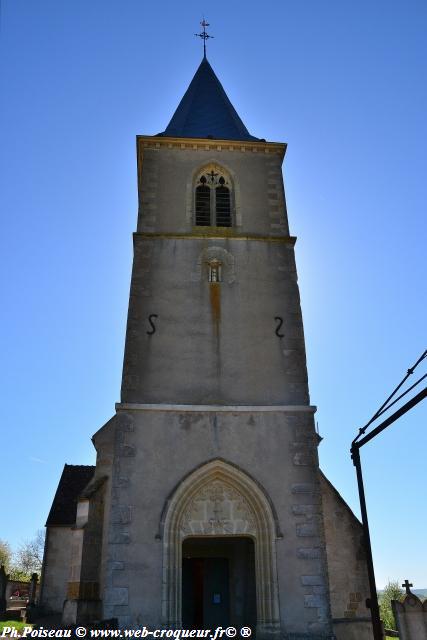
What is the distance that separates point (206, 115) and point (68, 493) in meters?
16.0

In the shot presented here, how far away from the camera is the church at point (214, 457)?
9148 millimetres

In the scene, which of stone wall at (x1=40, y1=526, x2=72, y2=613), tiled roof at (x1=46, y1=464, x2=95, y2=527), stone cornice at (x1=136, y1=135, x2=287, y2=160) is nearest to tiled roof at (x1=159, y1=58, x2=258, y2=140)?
stone cornice at (x1=136, y1=135, x2=287, y2=160)

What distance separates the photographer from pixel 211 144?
571 inches

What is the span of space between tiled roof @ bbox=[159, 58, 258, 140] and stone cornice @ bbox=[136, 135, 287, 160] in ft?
1.23

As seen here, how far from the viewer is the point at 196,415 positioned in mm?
10406

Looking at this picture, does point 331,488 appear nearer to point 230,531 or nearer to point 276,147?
point 230,531

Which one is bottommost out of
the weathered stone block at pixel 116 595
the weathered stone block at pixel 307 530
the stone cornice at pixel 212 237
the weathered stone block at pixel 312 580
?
the weathered stone block at pixel 116 595

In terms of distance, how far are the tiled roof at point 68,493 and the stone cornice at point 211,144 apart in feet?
40.8

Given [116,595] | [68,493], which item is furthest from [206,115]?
[68,493]

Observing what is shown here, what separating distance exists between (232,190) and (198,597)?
9927mm

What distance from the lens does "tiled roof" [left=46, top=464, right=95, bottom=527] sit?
1989 cm

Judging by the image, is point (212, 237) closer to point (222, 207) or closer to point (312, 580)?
point (222, 207)

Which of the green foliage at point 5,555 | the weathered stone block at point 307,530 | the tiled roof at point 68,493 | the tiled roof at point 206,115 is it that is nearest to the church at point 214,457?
the weathered stone block at point 307,530

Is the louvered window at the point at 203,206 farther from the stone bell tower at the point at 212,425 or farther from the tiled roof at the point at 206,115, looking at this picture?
the tiled roof at the point at 206,115
